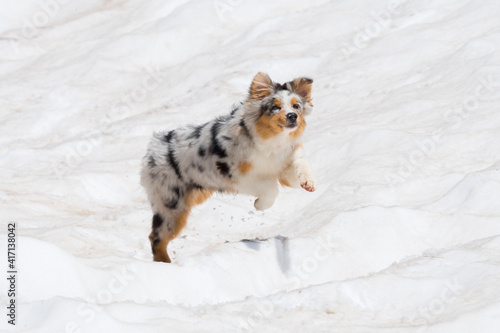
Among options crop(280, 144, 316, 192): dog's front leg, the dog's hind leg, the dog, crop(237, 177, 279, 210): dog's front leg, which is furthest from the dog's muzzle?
the dog's hind leg

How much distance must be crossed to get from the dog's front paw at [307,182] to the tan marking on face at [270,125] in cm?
62

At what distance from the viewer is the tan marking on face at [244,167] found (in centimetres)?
882

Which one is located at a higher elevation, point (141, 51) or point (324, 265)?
point (324, 265)

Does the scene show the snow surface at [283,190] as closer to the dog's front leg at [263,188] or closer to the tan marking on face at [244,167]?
the dog's front leg at [263,188]

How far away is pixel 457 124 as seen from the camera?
1195 cm

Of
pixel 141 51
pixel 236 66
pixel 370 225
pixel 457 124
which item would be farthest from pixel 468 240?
pixel 141 51

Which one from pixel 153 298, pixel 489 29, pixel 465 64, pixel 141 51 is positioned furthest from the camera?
pixel 141 51

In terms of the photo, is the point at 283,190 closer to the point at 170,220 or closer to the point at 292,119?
the point at 170,220

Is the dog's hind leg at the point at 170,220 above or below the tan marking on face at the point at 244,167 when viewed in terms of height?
below

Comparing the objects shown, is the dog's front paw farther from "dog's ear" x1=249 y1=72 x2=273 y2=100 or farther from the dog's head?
"dog's ear" x1=249 y1=72 x2=273 y2=100

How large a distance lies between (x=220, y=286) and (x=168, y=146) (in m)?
3.03

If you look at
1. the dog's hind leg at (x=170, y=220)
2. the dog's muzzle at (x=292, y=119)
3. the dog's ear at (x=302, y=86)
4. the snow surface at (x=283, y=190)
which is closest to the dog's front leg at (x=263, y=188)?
the snow surface at (x=283, y=190)

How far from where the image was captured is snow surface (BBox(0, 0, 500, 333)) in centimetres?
604

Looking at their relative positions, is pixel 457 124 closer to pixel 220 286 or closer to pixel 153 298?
pixel 220 286
